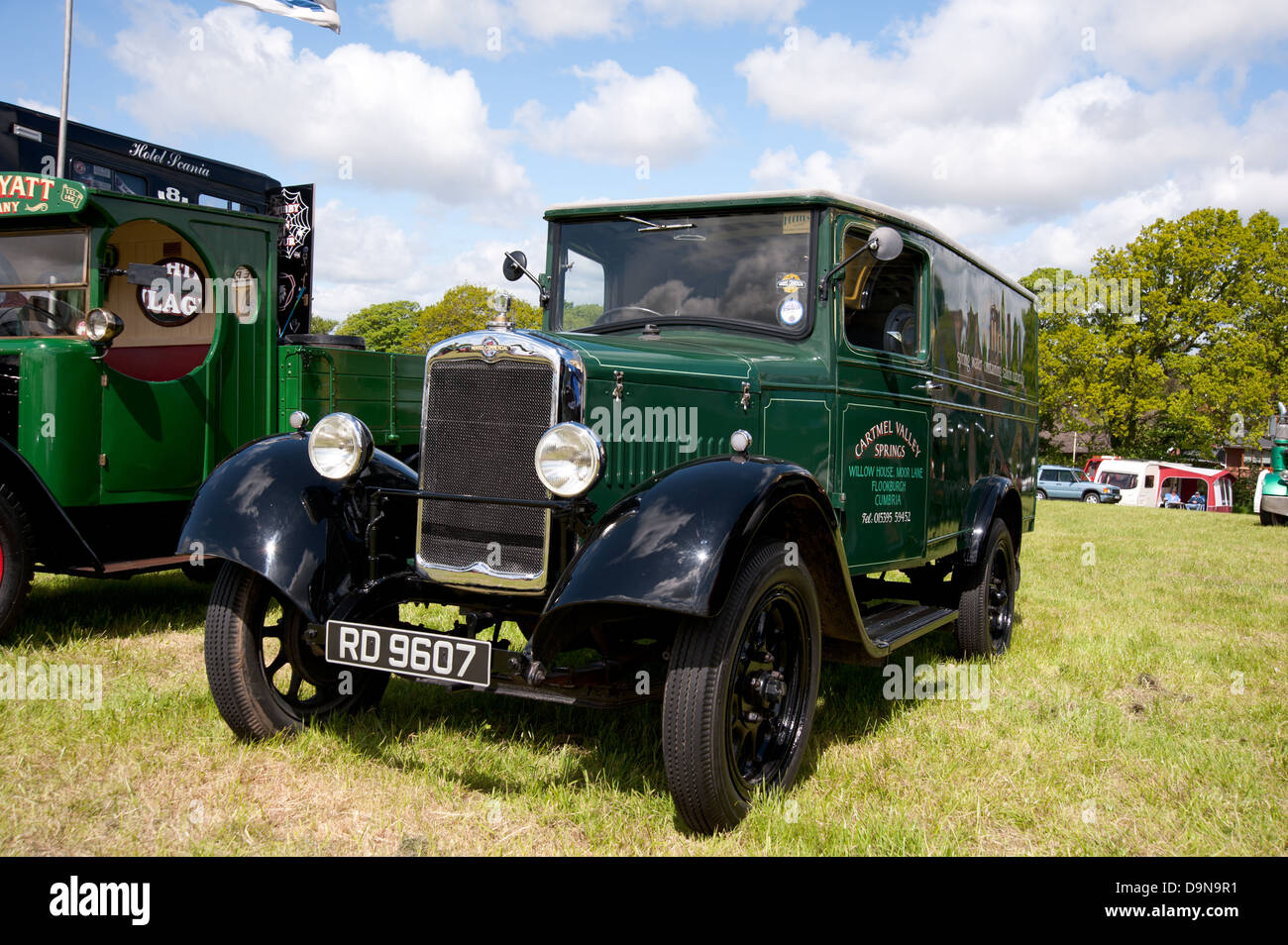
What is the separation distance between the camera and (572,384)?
3.34 metres

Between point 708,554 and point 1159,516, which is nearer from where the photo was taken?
point 708,554

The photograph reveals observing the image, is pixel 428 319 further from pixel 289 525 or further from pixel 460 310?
pixel 289 525

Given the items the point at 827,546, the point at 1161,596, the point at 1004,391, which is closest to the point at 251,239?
the point at 827,546

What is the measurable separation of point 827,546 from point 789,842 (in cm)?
115

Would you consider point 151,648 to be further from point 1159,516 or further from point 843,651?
point 1159,516

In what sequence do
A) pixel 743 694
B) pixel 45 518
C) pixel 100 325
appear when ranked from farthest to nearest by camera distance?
pixel 100 325
pixel 45 518
pixel 743 694

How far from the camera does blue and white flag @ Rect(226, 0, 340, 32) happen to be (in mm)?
10781

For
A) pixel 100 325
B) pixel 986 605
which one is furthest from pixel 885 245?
pixel 100 325

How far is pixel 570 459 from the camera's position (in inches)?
123

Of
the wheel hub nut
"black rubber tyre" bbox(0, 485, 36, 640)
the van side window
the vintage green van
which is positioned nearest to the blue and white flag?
"black rubber tyre" bbox(0, 485, 36, 640)

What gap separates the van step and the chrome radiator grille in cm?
155

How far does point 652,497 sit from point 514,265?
A: 2113 millimetres

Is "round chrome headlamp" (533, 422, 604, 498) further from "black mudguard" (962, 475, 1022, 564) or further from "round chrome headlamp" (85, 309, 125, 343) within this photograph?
"round chrome headlamp" (85, 309, 125, 343)
